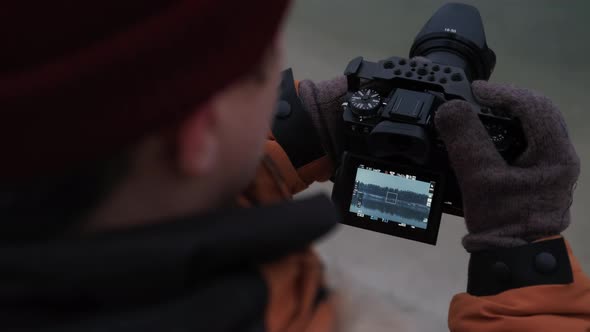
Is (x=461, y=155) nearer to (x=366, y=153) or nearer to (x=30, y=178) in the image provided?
(x=366, y=153)

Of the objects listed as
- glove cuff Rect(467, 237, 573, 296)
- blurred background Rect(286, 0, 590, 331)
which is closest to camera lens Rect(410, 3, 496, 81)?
glove cuff Rect(467, 237, 573, 296)

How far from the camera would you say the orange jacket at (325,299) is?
0.24 metres

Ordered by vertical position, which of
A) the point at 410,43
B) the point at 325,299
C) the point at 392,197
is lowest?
the point at 410,43

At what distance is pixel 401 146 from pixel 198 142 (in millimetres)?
279

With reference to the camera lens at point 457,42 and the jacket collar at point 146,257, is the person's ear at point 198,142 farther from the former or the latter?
the camera lens at point 457,42

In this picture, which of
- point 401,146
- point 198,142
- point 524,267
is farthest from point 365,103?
point 198,142

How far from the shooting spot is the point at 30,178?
0.66 ft

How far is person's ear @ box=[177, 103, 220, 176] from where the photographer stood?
Result: 208 mm

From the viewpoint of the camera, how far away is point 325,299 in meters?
0.26

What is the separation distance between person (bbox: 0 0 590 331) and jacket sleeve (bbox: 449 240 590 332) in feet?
0.59

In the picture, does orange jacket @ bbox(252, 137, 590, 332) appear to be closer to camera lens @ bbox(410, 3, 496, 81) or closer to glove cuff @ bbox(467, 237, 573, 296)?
glove cuff @ bbox(467, 237, 573, 296)

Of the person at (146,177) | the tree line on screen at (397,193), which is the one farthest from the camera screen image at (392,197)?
the person at (146,177)

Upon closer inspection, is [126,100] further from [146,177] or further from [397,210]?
[397,210]

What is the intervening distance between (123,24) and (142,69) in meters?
0.01
